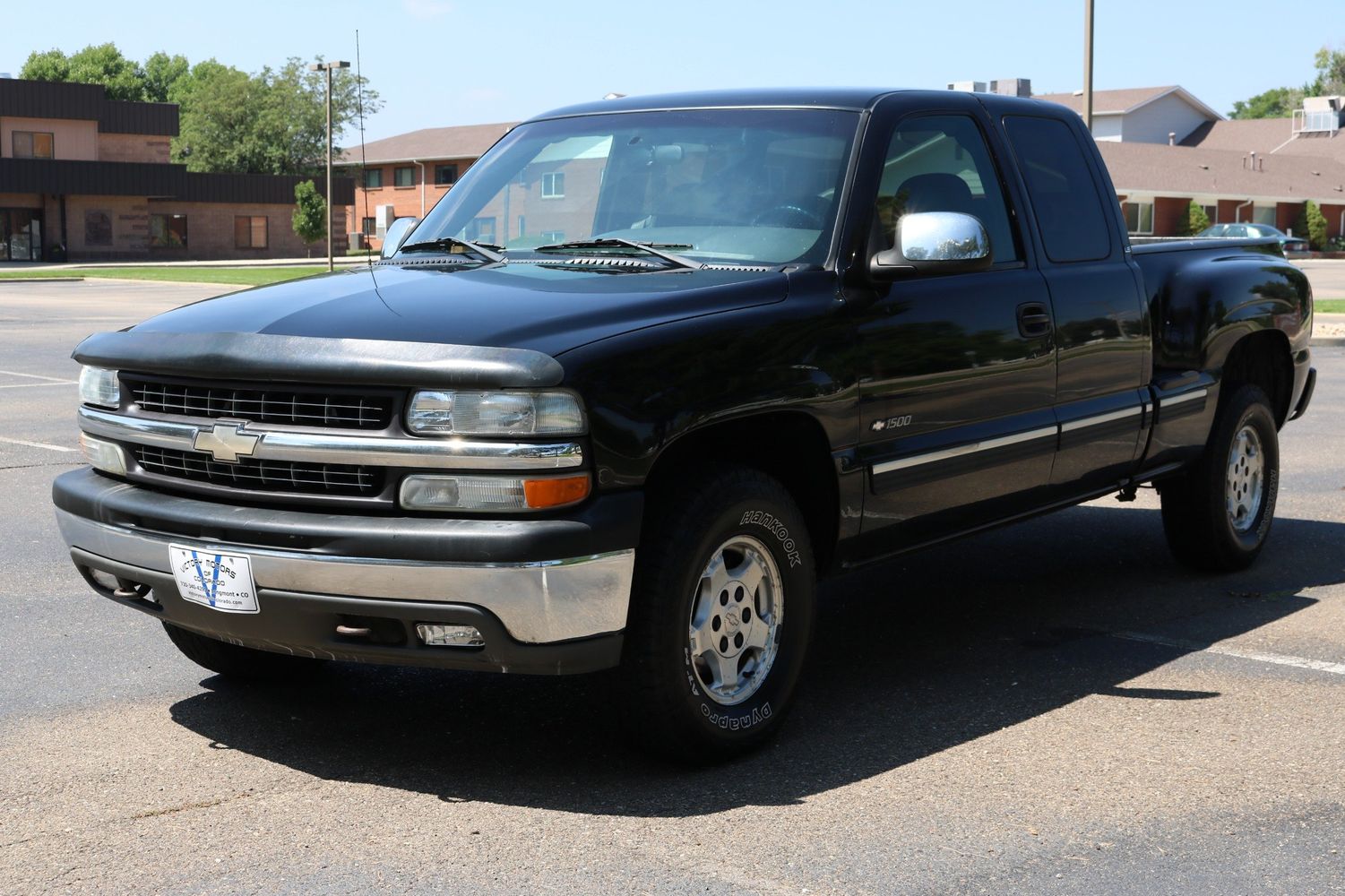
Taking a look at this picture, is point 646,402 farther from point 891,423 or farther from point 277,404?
point 891,423

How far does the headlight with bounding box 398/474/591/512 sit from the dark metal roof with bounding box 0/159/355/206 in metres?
65.5

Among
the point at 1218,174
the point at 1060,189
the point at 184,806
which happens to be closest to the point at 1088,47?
the point at 1060,189

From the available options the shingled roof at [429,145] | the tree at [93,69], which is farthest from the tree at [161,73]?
the shingled roof at [429,145]

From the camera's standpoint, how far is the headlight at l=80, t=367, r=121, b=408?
478cm

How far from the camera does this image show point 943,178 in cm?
566

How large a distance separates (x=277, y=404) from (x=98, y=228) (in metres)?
69.3

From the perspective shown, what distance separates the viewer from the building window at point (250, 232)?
74.3 m

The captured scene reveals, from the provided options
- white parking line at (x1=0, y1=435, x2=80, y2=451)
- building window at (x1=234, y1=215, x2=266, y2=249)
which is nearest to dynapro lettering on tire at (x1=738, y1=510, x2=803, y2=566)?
white parking line at (x1=0, y1=435, x2=80, y2=451)

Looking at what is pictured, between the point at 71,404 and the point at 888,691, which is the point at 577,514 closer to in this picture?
the point at 888,691

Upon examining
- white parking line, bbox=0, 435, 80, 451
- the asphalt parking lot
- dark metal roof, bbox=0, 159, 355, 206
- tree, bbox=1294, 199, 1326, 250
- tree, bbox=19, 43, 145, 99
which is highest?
tree, bbox=19, 43, 145, 99

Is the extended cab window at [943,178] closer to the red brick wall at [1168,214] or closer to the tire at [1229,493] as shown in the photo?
the tire at [1229,493]

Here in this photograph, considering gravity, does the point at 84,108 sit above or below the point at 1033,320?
above

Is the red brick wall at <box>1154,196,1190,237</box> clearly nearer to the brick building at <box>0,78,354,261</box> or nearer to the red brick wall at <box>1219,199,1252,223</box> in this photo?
the red brick wall at <box>1219,199,1252,223</box>

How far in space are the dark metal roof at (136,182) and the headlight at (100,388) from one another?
211 feet
